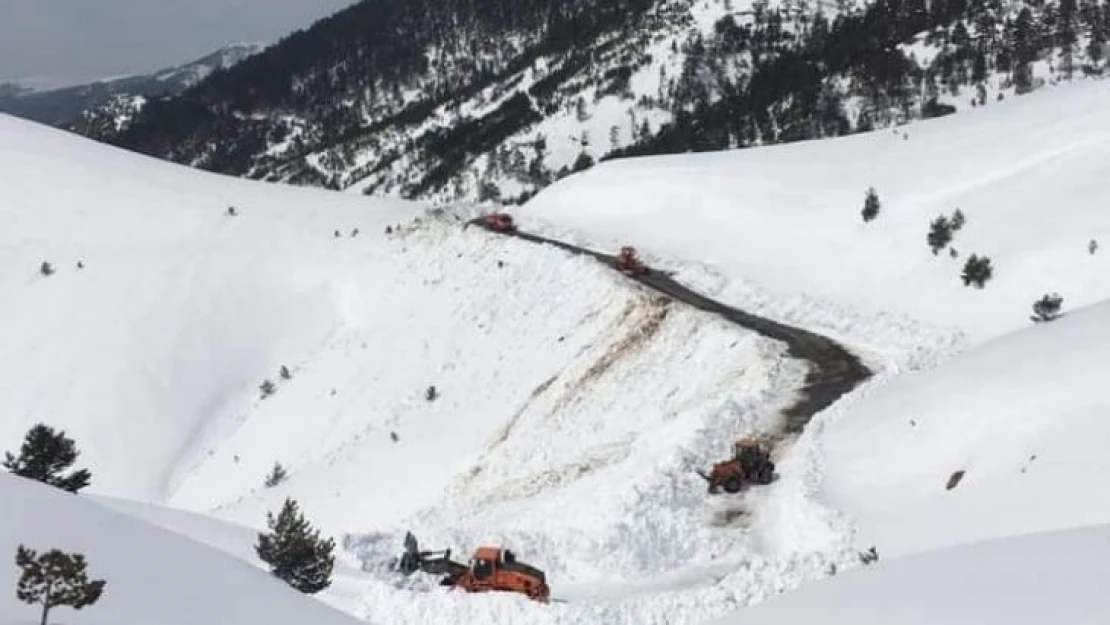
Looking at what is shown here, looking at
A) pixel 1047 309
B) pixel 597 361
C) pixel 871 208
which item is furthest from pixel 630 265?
pixel 1047 309

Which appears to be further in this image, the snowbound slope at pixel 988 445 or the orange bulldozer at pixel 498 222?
the orange bulldozer at pixel 498 222

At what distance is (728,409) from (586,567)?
8393mm

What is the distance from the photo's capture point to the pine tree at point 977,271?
38.7m

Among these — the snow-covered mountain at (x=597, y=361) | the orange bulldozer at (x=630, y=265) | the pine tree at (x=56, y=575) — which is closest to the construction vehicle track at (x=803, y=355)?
the orange bulldozer at (x=630, y=265)

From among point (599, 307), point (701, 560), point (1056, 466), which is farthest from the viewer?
point (599, 307)

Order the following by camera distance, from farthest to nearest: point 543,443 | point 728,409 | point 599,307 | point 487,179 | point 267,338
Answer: point 487,179
point 267,338
point 599,307
point 543,443
point 728,409

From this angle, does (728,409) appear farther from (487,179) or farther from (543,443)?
(487,179)

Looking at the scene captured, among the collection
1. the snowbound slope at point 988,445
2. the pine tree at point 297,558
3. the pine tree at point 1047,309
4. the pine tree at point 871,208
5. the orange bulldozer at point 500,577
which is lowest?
the orange bulldozer at point 500,577

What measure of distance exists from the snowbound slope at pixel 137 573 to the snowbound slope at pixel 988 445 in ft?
38.2

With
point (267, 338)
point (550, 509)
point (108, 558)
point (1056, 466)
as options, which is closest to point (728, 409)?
point (550, 509)

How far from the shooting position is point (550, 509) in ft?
91.5

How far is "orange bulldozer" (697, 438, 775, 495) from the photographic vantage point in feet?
87.6

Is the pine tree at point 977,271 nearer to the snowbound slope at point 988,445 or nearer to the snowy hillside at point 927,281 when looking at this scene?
the snowy hillside at point 927,281

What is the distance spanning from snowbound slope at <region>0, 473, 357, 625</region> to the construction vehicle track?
18090mm
